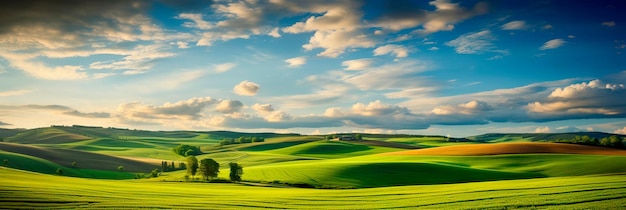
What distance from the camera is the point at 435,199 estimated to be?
30359mm

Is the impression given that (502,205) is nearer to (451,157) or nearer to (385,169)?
(385,169)

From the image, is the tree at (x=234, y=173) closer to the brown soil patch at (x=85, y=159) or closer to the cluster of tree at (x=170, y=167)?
the cluster of tree at (x=170, y=167)

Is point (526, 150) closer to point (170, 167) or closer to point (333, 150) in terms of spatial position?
point (333, 150)

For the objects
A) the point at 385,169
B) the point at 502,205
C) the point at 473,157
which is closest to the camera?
the point at 502,205

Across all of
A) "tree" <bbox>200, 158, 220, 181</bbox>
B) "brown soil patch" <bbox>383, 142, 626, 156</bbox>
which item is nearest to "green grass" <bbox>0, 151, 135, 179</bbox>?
"tree" <bbox>200, 158, 220, 181</bbox>

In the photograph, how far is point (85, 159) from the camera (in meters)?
113

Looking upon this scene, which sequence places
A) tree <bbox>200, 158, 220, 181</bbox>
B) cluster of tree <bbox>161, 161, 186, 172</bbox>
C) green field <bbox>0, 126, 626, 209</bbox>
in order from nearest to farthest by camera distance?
green field <bbox>0, 126, 626, 209</bbox> < tree <bbox>200, 158, 220, 181</bbox> < cluster of tree <bbox>161, 161, 186, 172</bbox>

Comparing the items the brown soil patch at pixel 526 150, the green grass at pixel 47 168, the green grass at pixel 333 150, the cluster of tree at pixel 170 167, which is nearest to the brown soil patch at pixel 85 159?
the cluster of tree at pixel 170 167

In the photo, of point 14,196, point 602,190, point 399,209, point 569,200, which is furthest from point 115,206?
point 602,190

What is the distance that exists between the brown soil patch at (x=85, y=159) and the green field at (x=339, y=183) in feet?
0.79

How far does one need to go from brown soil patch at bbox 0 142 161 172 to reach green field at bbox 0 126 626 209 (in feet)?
0.79

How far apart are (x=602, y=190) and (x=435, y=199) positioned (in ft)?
33.0

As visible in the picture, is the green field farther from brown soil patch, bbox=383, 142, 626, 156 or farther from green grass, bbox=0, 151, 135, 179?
brown soil patch, bbox=383, 142, 626, 156

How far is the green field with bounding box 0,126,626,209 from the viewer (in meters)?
27.6
